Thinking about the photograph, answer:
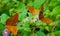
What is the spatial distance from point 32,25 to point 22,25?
39mm

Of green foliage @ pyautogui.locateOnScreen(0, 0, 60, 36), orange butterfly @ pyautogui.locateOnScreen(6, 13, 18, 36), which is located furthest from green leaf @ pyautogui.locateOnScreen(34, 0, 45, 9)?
orange butterfly @ pyautogui.locateOnScreen(6, 13, 18, 36)

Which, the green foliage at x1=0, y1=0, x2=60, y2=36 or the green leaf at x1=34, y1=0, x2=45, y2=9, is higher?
the green leaf at x1=34, y1=0, x2=45, y2=9

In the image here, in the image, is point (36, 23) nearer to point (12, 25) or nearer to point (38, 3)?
point (12, 25)

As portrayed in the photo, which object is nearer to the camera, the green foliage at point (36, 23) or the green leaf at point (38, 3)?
the green foliage at point (36, 23)

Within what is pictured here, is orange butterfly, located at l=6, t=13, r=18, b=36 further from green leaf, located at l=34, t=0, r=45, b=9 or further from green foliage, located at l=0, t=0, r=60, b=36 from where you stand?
green leaf, located at l=34, t=0, r=45, b=9

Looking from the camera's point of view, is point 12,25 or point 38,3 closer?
point 12,25

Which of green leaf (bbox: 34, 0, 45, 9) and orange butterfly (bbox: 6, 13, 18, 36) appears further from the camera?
green leaf (bbox: 34, 0, 45, 9)

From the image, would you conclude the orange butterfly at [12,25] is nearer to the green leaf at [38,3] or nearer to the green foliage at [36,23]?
the green foliage at [36,23]

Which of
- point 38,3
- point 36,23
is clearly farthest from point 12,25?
point 38,3

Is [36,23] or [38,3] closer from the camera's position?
[36,23]

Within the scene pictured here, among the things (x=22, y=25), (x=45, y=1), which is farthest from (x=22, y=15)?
(x=45, y=1)

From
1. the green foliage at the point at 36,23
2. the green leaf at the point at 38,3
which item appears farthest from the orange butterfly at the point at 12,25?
the green leaf at the point at 38,3

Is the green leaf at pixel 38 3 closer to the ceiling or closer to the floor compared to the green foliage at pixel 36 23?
closer to the ceiling

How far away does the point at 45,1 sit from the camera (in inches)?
36.7
